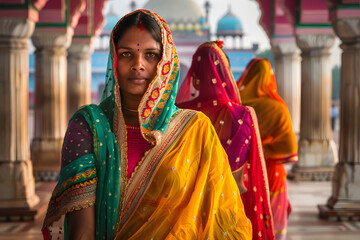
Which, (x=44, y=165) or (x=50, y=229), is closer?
(x=50, y=229)

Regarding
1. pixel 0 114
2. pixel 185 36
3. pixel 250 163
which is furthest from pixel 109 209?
pixel 185 36

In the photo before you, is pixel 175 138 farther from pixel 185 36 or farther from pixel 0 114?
pixel 185 36

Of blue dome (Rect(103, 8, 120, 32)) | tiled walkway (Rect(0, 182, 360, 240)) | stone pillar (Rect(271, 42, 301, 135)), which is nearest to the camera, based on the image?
tiled walkway (Rect(0, 182, 360, 240))

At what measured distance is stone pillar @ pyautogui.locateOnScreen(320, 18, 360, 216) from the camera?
17.8 feet

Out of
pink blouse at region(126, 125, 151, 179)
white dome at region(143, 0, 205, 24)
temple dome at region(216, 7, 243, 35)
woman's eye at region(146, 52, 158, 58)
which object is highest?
white dome at region(143, 0, 205, 24)

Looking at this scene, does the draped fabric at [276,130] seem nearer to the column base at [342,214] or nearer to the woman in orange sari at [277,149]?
the woman in orange sari at [277,149]

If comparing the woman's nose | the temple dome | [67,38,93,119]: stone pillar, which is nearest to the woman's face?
the woman's nose

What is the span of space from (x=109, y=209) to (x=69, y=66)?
869 cm

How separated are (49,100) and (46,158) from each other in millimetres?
782

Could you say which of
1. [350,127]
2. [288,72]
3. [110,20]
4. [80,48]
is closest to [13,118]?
[350,127]

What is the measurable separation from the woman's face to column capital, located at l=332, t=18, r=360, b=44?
4.17 meters

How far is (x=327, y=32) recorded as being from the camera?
306 inches

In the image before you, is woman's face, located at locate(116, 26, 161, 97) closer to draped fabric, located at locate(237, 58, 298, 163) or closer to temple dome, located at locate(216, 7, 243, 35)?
draped fabric, located at locate(237, 58, 298, 163)

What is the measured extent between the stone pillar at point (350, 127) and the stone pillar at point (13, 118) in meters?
2.80
